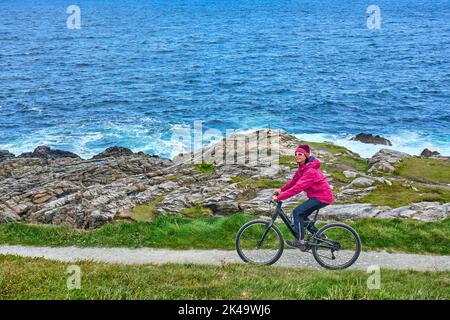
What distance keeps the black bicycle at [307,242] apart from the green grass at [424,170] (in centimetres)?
2022

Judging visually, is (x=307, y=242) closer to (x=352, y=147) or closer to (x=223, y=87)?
(x=352, y=147)

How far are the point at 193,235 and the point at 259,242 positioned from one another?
4194 mm

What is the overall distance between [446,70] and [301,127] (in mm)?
44930

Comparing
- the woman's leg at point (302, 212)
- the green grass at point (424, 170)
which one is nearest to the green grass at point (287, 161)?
the green grass at point (424, 170)

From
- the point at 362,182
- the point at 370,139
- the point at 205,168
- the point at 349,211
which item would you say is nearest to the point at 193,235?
the point at 349,211

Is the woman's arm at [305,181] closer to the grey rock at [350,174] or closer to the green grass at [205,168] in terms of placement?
the grey rock at [350,174]

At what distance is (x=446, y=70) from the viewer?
3637 inches

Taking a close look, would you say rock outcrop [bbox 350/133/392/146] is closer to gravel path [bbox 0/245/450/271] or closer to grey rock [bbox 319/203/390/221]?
grey rock [bbox 319/203/390/221]

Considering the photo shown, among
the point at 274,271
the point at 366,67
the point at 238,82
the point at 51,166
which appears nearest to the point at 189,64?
the point at 238,82

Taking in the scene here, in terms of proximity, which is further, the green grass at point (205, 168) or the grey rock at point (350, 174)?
the green grass at point (205, 168)

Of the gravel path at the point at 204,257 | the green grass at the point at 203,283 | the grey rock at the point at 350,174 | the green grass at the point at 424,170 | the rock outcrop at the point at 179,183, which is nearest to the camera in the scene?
the green grass at the point at 203,283

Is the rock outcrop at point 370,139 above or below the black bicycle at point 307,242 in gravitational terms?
below

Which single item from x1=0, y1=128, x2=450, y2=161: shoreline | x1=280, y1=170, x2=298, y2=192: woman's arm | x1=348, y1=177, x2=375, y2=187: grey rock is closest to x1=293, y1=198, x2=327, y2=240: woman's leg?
x1=280, y1=170, x2=298, y2=192: woman's arm

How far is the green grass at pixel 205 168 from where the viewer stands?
116ft
